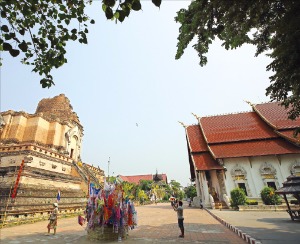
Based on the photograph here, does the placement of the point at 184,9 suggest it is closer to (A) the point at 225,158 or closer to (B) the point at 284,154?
(A) the point at 225,158

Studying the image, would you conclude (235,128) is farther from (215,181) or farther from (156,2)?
(156,2)

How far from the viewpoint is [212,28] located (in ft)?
13.3

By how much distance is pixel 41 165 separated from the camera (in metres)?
17.0

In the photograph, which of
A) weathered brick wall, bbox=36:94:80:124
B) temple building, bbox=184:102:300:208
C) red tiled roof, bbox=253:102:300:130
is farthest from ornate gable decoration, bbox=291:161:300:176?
weathered brick wall, bbox=36:94:80:124

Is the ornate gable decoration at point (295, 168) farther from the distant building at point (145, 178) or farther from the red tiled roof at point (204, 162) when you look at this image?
the distant building at point (145, 178)

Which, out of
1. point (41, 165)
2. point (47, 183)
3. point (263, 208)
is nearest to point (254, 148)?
point (263, 208)

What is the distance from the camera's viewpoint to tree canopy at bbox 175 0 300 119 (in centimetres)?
358

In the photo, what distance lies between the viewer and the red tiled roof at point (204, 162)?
19.2 m

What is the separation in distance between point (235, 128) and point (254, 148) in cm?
359

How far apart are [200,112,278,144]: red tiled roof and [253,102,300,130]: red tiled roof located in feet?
2.05

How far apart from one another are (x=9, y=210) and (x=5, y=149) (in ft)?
26.4

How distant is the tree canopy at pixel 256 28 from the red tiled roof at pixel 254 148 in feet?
52.6

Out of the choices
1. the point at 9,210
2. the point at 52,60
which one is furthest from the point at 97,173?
the point at 52,60

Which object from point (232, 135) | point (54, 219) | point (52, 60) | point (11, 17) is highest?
point (232, 135)
